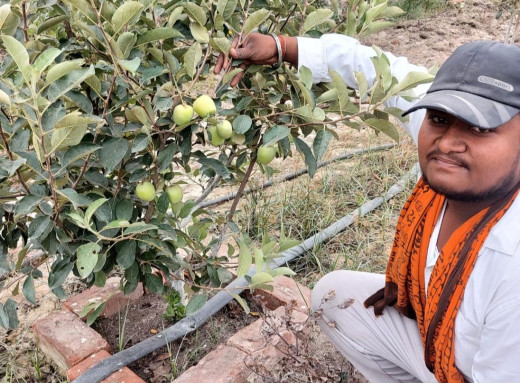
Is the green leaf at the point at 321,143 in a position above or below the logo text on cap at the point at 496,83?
below

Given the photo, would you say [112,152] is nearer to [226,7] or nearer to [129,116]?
[129,116]

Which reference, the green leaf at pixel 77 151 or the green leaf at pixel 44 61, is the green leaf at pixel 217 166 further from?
the green leaf at pixel 44 61

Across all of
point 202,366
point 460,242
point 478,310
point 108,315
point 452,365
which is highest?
point 460,242

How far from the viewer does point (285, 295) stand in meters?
2.11

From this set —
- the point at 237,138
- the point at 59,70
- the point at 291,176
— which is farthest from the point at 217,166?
the point at 291,176

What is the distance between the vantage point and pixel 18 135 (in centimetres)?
126

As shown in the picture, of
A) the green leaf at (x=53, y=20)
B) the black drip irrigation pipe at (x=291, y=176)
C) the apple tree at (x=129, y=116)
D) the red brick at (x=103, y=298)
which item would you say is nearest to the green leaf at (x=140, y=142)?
the apple tree at (x=129, y=116)

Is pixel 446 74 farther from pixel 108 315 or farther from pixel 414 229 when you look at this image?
pixel 108 315

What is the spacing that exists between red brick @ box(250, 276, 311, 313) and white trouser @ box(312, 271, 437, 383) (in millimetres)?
128

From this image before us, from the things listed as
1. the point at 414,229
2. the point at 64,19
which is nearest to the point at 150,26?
the point at 64,19

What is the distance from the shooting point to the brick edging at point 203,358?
172cm

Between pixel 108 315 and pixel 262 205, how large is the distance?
109cm

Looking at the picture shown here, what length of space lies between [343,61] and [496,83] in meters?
0.52

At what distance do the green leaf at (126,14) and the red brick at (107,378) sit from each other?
108cm
